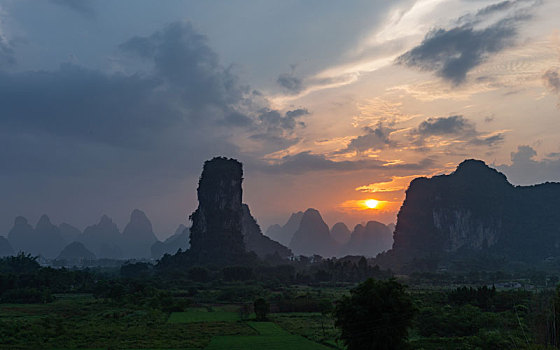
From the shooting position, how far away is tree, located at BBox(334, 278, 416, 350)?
21.5m

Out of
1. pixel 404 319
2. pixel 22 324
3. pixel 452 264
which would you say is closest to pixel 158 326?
pixel 22 324

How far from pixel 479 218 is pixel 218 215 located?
9003 centimetres

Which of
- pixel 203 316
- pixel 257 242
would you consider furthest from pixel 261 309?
pixel 257 242

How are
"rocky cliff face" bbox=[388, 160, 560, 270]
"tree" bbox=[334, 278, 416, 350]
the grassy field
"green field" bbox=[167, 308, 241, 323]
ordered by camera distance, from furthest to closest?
"rocky cliff face" bbox=[388, 160, 560, 270] → "green field" bbox=[167, 308, 241, 323] → the grassy field → "tree" bbox=[334, 278, 416, 350]

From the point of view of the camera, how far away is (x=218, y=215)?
122 meters

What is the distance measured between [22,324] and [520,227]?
15404 centimetres

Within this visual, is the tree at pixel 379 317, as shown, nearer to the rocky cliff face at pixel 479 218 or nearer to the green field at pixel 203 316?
the green field at pixel 203 316

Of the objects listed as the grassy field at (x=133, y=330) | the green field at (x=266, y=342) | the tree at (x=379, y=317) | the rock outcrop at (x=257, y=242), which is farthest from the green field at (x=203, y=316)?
the rock outcrop at (x=257, y=242)

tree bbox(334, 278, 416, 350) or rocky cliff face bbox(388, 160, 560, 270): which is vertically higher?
rocky cliff face bbox(388, 160, 560, 270)

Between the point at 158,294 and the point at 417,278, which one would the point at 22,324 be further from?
the point at 417,278

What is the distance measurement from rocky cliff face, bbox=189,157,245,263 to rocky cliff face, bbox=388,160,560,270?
5838 centimetres

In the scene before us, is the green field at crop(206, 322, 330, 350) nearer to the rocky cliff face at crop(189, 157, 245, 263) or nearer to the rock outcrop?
the rocky cliff face at crop(189, 157, 245, 263)

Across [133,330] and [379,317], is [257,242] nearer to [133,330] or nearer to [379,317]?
[133,330]

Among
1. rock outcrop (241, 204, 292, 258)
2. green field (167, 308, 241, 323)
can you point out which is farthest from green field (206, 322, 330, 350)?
rock outcrop (241, 204, 292, 258)
